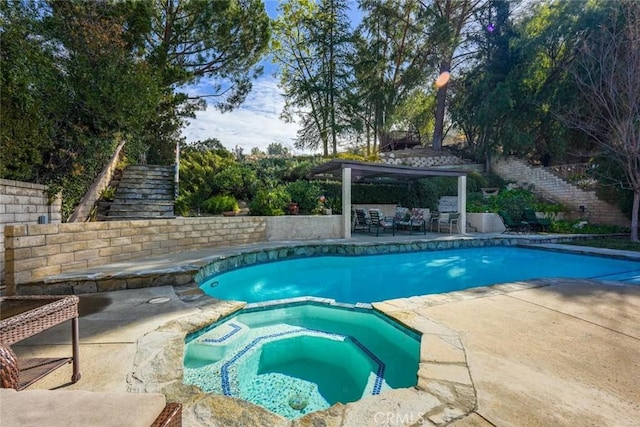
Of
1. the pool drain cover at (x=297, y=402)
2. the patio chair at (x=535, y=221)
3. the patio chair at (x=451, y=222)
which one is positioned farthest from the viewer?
the patio chair at (x=535, y=221)

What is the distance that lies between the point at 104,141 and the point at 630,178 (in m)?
16.6

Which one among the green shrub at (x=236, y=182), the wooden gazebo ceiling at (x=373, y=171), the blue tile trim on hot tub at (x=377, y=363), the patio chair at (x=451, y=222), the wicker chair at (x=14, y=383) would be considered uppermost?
the wooden gazebo ceiling at (x=373, y=171)

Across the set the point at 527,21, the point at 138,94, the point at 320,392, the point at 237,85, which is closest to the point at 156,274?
the point at 320,392

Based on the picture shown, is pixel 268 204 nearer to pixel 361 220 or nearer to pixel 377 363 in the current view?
pixel 361 220

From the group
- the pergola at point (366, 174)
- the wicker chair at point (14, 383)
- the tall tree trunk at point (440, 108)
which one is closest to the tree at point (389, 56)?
the tall tree trunk at point (440, 108)

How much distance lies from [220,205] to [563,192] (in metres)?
15.8

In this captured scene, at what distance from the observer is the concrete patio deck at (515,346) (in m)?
1.80

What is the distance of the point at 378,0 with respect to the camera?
57.7 ft

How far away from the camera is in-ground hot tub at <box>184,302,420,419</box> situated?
250cm

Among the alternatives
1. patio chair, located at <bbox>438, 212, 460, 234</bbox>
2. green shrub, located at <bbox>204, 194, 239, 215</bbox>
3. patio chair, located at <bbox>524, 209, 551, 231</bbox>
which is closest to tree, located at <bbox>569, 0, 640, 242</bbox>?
patio chair, located at <bbox>524, 209, 551, 231</bbox>

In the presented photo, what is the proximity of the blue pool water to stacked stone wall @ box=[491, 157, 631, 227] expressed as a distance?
6.72 m

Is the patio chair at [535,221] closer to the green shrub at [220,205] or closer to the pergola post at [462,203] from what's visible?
the pergola post at [462,203]

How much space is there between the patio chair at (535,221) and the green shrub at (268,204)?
395 inches

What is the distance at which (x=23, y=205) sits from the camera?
5574mm
